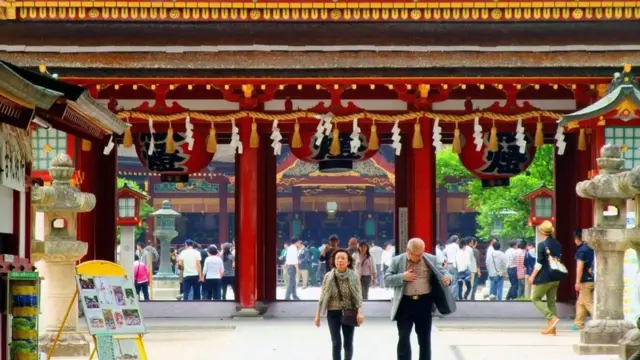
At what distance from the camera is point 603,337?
1659cm

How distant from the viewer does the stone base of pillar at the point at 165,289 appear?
123ft

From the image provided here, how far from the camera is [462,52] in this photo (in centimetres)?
2261

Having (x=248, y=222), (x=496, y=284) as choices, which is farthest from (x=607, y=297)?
(x=496, y=284)

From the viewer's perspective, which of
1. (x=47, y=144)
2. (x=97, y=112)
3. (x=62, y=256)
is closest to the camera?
(x=97, y=112)

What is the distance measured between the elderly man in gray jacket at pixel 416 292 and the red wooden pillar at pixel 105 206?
36.8 ft

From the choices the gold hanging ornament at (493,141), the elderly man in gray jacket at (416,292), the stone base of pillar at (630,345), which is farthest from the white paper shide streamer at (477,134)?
the elderly man in gray jacket at (416,292)

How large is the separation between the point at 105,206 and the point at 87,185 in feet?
4.13

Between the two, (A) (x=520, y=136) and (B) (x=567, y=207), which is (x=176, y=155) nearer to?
(A) (x=520, y=136)

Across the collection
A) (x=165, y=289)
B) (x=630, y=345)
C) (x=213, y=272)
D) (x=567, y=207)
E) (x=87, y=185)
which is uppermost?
(x=87, y=185)

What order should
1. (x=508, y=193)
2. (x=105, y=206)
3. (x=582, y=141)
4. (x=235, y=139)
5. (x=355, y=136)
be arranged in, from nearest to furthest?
(x=582, y=141), (x=235, y=139), (x=355, y=136), (x=105, y=206), (x=508, y=193)

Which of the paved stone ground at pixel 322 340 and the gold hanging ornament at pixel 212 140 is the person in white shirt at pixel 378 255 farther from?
the paved stone ground at pixel 322 340

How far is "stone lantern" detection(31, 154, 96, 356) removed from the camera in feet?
53.6

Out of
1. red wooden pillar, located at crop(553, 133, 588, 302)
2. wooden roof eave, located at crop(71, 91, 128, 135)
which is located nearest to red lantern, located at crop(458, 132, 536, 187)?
red wooden pillar, located at crop(553, 133, 588, 302)

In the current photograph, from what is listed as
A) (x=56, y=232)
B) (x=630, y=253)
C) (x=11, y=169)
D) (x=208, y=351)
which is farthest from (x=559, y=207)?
(x=11, y=169)
